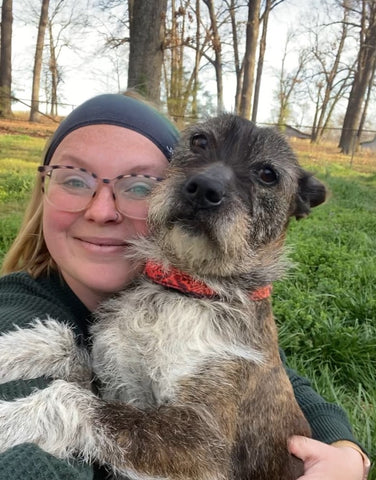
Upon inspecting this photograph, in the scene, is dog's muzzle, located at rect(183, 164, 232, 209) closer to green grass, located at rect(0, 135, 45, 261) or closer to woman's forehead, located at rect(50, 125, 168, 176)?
woman's forehead, located at rect(50, 125, 168, 176)

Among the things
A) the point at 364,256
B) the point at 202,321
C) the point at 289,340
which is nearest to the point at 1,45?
the point at 364,256

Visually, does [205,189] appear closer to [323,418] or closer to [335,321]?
[323,418]

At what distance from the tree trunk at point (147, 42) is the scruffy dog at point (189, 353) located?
5803 mm

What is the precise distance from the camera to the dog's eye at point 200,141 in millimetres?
2871

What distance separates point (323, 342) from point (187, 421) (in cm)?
319

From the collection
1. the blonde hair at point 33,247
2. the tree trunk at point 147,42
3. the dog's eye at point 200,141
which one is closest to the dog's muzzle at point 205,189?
the dog's eye at point 200,141

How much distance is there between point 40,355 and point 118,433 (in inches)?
28.0

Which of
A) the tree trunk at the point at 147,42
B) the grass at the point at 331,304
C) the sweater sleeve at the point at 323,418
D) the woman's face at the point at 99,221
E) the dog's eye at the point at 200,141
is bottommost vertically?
A: the grass at the point at 331,304

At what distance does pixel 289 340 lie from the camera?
4902 millimetres

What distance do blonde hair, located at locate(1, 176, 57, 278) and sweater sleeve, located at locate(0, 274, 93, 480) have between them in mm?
271

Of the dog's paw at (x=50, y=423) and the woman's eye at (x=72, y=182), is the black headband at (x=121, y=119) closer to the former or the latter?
the woman's eye at (x=72, y=182)

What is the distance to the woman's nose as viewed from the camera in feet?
8.47

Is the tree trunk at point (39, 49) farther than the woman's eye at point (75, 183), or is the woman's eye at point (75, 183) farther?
the tree trunk at point (39, 49)

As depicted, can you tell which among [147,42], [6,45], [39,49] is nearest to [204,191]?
[147,42]
